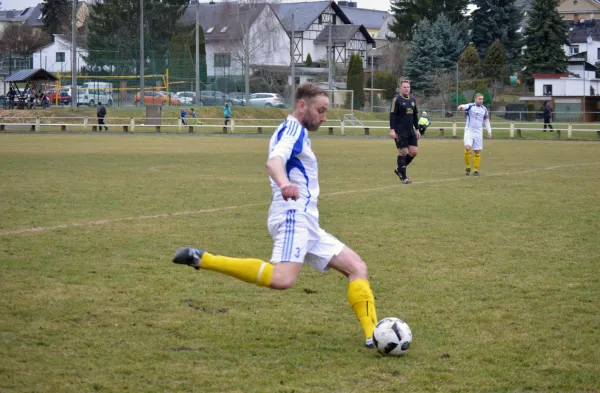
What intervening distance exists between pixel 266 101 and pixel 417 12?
32.2m

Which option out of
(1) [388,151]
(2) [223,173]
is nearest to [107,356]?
(2) [223,173]

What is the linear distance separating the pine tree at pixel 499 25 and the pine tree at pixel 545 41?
4.09 meters

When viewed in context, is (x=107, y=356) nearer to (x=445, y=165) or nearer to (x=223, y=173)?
(x=223, y=173)

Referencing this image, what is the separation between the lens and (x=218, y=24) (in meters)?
86.9

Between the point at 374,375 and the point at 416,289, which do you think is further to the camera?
the point at 416,289

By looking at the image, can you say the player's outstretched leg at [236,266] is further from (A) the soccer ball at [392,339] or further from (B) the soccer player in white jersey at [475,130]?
(B) the soccer player in white jersey at [475,130]

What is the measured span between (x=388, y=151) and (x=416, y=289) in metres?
22.4

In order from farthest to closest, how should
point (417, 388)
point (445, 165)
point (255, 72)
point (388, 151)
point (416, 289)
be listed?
1. point (255, 72)
2. point (388, 151)
3. point (445, 165)
4. point (416, 289)
5. point (417, 388)

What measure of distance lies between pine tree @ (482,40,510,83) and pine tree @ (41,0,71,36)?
55.4 m

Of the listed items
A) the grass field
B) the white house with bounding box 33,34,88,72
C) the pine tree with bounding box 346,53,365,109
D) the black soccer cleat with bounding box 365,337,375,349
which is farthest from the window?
the black soccer cleat with bounding box 365,337,375,349

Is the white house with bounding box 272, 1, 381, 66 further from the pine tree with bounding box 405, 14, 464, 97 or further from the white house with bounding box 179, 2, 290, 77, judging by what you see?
the pine tree with bounding box 405, 14, 464, 97

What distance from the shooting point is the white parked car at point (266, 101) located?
60.8 metres

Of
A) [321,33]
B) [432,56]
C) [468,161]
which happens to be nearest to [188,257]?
[468,161]

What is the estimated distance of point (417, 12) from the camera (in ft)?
285
